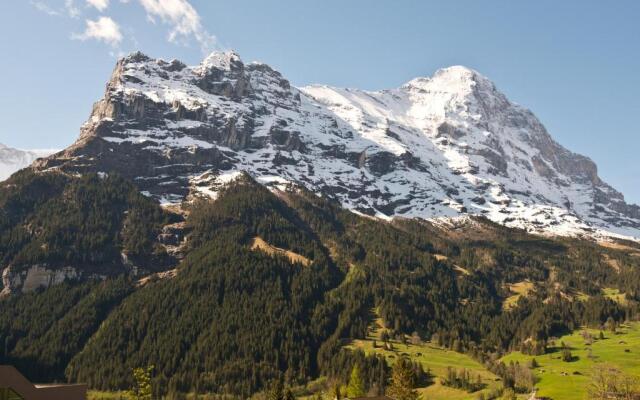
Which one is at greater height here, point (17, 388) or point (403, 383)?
point (17, 388)

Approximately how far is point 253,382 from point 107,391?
4910 cm

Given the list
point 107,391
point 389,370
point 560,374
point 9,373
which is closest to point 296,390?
point 389,370

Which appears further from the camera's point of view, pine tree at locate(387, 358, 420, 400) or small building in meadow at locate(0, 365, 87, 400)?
pine tree at locate(387, 358, 420, 400)

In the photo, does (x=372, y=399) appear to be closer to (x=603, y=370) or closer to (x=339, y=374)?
(x=603, y=370)

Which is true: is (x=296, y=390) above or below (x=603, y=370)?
below

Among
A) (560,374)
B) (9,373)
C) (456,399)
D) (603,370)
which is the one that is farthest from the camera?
(560,374)

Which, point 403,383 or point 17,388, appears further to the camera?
point 403,383

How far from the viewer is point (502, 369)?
196 meters

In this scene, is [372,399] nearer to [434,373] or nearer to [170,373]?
[434,373]

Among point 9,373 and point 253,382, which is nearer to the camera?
point 9,373

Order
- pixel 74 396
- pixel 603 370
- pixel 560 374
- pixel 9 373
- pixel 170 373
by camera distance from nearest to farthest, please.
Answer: pixel 9 373 → pixel 74 396 → pixel 603 370 → pixel 560 374 → pixel 170 373

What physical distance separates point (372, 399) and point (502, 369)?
413 ft

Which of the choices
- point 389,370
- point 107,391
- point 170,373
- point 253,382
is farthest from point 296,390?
point 107,391

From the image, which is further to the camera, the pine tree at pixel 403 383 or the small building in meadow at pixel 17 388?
the pine tree at pixel 403 383
